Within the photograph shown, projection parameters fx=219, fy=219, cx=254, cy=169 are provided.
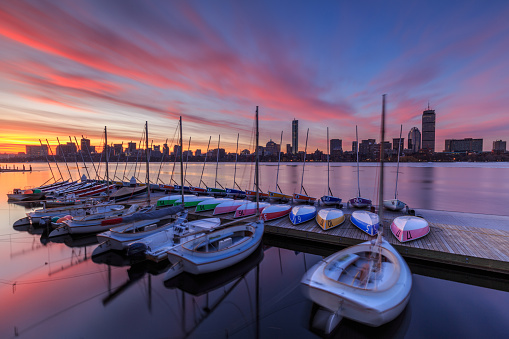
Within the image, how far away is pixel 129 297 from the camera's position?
1071 centimetres

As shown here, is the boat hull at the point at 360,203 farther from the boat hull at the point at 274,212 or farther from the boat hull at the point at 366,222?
the boat hull at the point at 274,212

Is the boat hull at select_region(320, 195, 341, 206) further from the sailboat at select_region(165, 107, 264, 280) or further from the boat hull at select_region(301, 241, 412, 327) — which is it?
the boat hull at select_region(301, 241, 412, 327)

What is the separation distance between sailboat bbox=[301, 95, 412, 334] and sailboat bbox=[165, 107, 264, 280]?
5256 millimetres

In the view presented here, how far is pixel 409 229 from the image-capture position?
13.4 metres

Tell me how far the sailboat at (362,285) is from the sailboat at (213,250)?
526cm

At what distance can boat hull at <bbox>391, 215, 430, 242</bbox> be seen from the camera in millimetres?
13219

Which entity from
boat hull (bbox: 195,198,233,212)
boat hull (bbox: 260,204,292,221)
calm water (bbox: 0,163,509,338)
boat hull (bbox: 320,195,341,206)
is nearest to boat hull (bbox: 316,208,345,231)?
calm water (bbox: 0,163,509,338)

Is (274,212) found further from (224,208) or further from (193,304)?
(193,304)

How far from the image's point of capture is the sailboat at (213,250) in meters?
11.4

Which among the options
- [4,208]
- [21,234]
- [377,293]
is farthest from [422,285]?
[4,208]

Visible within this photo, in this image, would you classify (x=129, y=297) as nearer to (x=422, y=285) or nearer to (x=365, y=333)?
(x=365, y=333)

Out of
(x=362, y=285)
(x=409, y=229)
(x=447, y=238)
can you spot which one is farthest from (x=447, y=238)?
(x=362, y=285)

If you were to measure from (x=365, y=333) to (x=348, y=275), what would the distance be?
202 centimetres

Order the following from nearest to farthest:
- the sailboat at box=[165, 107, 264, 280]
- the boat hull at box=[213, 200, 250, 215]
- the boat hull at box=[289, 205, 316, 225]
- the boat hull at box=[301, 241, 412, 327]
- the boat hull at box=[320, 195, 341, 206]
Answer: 1. the boat hull at box=[301, 241, 412, 327]
2. the sailboat at box=[165, 107, 264, 280]
3. the boat hull at box=[289, 205, 316, 225]
4. the boat hull at box=[213, 200, 250, 215]
5. the boat hull at box=[320, 195, 341, 206]
